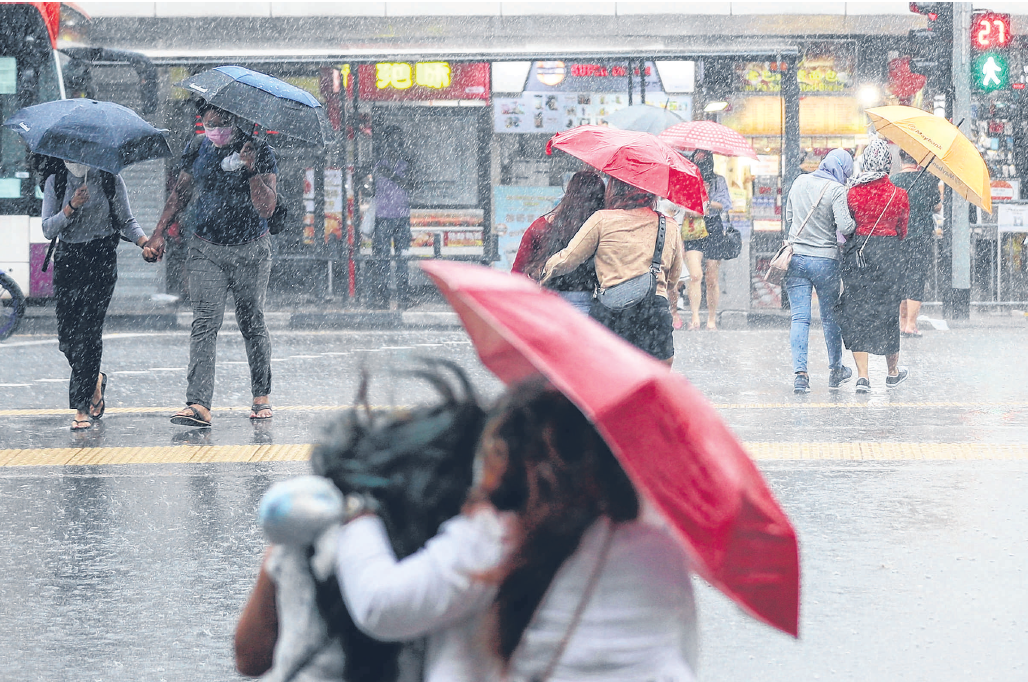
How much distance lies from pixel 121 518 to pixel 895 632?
3244 mm

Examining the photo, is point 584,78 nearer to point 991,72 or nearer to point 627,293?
point 991,72

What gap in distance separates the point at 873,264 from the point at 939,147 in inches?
34.3

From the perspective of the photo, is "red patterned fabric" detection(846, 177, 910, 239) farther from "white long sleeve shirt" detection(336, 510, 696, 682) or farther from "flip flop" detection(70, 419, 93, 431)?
"white long sleeve shirt" detection(336, 510, 696, 682)

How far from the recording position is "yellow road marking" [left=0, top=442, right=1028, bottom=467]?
695 centimetres

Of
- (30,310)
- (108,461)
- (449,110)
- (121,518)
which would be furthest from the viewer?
(449,110)

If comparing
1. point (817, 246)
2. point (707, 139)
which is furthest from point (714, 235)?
point (817, 246)

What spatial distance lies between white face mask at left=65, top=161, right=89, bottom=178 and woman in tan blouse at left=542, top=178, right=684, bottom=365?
303cm

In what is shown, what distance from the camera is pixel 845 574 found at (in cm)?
482

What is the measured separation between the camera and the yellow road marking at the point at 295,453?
695 centimetres

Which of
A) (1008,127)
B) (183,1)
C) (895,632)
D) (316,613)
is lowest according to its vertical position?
(895,632)

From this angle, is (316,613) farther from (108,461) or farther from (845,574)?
(108,461)

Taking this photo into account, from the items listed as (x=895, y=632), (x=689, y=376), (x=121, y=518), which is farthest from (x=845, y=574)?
(x=689, y=376)

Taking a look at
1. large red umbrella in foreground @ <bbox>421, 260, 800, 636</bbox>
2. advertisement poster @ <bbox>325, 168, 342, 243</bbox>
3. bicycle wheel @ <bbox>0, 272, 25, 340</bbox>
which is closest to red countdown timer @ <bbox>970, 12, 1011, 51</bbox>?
advertisement poster @ <bbox>325, 168, 342, 243</bbox>

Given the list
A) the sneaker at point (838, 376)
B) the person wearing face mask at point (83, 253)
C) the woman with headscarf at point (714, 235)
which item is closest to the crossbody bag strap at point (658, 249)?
the person wearing face mask at point (83, 253)
